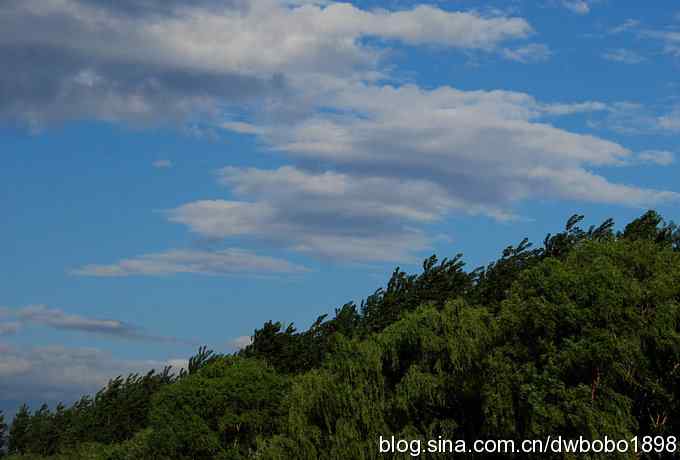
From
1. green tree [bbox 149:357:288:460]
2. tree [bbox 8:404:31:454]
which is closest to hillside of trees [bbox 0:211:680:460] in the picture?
green tree [bbox 149:357:288:460]

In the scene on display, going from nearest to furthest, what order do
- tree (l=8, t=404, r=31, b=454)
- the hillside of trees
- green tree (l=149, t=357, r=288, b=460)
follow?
1. the hillside of trees
2. green tree (l=149, t=357, r=288, b=460)
3. tree (l=8, t=404, r=31, b=454)

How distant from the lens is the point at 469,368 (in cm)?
3597

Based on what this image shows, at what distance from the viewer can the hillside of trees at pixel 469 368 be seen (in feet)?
92.1

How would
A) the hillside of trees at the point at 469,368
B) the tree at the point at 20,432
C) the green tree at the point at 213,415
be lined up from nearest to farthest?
1. the hillside of trees at the point at 469,368
2. the green tree at the point at 213,415
3. the tree at the point at 20,432

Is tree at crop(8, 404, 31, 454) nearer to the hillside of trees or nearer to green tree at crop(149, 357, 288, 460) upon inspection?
the hillside of trees

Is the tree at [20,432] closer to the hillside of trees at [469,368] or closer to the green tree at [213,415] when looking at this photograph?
the hillside of trees at [469,368]

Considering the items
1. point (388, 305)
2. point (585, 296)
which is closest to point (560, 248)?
point (388, 305)

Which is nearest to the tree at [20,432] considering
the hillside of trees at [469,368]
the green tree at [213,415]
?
the hillside of trees at [469,368]

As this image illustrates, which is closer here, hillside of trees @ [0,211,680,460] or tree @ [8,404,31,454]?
hillside of trees @ [0,211,680,460]

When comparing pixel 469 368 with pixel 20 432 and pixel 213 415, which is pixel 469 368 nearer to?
pixel 213 415

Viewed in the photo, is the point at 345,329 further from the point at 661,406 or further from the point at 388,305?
the point at 661,406

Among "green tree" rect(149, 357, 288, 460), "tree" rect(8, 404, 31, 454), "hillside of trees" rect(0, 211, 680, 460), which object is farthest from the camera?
"tree" rect(8, 404, 31, 454)

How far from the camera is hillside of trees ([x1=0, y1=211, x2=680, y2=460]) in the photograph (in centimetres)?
2806

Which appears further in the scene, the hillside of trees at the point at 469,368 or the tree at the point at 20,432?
the tree at the point at 20,432
